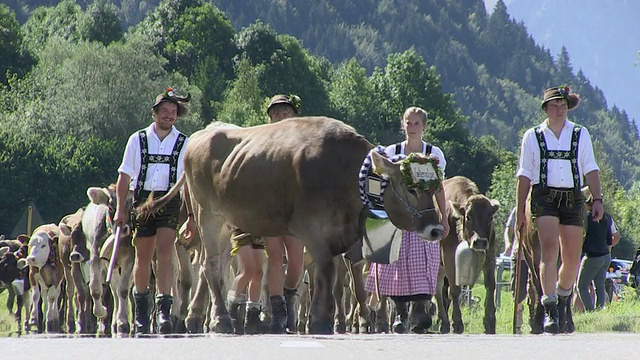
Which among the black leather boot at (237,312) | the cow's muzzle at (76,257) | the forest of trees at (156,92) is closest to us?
the black leather boot at (237,312)

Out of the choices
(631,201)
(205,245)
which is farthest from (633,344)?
(631,201)

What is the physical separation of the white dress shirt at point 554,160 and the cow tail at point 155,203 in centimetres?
322

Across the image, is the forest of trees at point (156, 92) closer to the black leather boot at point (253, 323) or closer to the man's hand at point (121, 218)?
the man's hand at point (121, 218)

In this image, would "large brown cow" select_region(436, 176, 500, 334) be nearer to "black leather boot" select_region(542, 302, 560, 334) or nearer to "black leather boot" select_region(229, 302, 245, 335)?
"black leather boot" select_region(229, 302, 245, 335)

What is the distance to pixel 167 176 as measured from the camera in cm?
1402

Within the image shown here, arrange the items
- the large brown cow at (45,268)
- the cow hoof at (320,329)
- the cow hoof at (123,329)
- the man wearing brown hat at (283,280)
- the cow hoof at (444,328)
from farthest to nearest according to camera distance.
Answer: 1. the large brown cow at (45,268)
2. the cow hoof at (444,328)
3. the cow hoof at (123,329)
4. the man wearing brown hat at (283,280)
5. the cow hoof at (320,329)

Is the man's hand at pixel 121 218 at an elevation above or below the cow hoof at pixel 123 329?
above

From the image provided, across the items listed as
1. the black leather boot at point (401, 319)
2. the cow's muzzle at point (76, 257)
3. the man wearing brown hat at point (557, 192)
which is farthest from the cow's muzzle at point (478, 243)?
the cow's muzzle at point (76, 257)

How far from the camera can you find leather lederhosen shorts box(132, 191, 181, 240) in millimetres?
13633

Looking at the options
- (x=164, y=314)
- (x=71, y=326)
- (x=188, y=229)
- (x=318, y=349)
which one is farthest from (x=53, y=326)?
(x=318, y=349)

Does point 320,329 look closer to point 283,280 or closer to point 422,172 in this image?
point 422,172

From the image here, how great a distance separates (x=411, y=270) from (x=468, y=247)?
19.2ft

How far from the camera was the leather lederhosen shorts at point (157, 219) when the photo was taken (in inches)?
537

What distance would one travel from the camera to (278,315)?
529 inches
